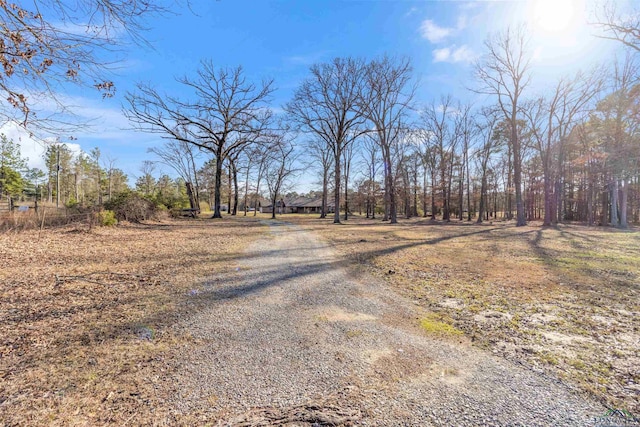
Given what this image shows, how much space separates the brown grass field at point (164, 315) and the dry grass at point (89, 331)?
0.04 ft

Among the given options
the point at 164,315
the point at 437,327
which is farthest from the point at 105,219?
the point at 437,327

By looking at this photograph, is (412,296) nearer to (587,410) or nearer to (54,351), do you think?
(587,410)

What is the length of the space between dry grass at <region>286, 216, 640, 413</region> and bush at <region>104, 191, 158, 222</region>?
1195cm

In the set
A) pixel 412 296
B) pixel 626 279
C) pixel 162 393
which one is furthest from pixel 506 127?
pixel 162 393

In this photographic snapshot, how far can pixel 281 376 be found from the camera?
222 cm

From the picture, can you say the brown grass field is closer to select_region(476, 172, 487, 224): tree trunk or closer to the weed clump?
the weed clump

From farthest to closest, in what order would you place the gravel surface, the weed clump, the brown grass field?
1. the weed clump
2. the brown grass field
3. the gravel surface

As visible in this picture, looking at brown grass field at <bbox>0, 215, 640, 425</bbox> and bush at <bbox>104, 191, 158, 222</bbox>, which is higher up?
bush at <bbox>104, 191, 158, 222</bbox>

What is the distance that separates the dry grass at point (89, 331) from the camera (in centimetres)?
183

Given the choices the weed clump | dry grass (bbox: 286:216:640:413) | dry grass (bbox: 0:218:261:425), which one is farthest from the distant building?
the weed clump

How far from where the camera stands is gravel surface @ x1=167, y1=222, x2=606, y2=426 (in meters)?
1.81

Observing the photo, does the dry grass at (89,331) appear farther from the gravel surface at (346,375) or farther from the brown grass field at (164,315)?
the gravel surface at (346,375)

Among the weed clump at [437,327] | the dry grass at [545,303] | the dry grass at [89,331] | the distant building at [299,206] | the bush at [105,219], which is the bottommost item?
the weed clump at [437,327]

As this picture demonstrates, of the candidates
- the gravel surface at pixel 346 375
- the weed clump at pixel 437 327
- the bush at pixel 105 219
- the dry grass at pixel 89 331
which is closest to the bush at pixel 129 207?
the bush at pixel 105 219
